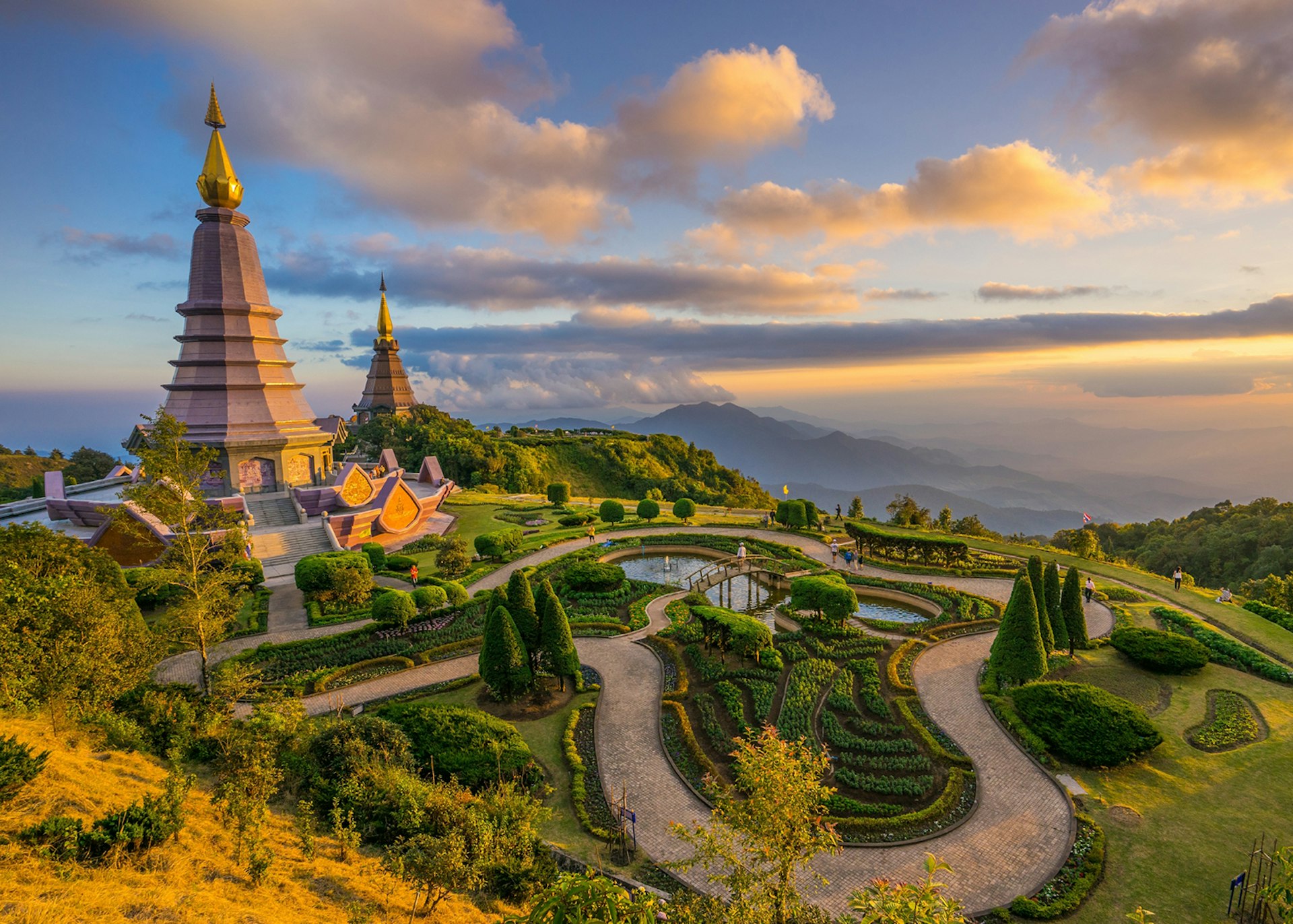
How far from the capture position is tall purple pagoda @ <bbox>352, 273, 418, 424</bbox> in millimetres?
86062

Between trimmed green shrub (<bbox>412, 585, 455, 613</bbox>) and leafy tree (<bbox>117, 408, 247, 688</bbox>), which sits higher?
leafy tree (<bbox>117, 408, 247, 688</bbox>)

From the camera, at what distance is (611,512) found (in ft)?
148

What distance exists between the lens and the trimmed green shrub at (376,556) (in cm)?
3288

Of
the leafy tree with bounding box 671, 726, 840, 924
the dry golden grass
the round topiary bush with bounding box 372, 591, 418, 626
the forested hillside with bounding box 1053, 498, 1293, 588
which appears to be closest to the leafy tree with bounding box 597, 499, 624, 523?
the round topiary bush with bounding box 372, 591, 418, 626

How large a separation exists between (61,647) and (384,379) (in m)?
80.8

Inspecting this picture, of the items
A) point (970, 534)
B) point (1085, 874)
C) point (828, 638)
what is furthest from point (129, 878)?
point (970, 534)

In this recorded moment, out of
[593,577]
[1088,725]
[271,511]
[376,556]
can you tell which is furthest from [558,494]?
[1088,725]

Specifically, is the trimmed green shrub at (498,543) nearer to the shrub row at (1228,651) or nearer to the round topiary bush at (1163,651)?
the round topiary bush at (1163,651)

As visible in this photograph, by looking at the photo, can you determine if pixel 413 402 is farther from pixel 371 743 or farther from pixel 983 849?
pixel 983 849

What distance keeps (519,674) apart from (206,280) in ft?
123

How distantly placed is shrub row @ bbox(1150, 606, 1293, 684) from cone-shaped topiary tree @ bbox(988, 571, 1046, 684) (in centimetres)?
811

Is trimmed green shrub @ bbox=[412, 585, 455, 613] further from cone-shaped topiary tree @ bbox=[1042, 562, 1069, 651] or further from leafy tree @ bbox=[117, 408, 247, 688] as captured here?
cone-shaped topiary tree @ bbox=[1042, 562, 1069, 651]

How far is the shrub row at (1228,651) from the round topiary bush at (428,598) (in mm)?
31380

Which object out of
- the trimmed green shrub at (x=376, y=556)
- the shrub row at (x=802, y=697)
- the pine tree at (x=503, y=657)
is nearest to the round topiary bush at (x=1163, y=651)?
the shrub row at (x=802, y=697)
